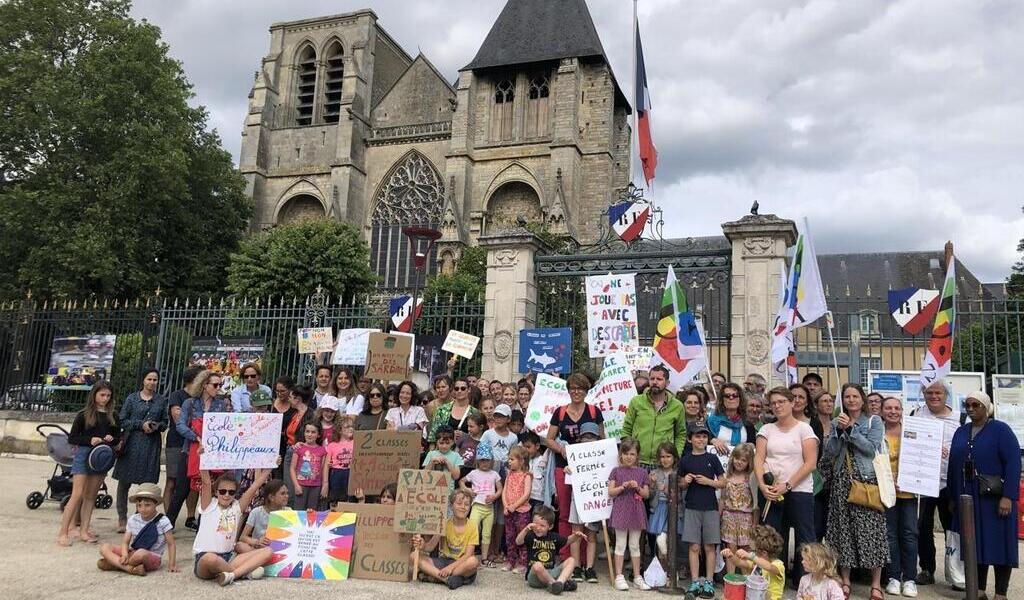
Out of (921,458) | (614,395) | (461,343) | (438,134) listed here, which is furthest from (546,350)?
(438,134)

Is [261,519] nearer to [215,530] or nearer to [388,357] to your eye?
[215,530]

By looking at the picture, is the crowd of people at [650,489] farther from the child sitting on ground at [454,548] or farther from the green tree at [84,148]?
the green tree at [84,148]

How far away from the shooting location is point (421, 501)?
5.71 m

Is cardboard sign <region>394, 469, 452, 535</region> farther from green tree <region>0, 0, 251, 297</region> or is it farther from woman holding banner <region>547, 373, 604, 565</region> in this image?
green tree <region>0, 0, 251, 297</region>

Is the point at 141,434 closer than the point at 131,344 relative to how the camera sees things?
Yes

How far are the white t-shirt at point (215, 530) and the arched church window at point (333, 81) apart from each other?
36.8 meters

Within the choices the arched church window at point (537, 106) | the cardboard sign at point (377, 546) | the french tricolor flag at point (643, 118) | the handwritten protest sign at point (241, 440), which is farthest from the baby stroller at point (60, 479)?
the arched church window at point (537, 106)

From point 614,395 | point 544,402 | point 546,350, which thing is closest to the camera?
point 544,402

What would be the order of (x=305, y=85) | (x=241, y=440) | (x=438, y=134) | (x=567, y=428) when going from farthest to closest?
(x=305, y=85), (x=438, y=134), (x=241, y=440), (x=567, y=428)

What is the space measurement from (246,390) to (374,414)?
1.43 m

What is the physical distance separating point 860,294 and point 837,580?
95.2ft

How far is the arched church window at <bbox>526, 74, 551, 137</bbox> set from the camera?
33688mm

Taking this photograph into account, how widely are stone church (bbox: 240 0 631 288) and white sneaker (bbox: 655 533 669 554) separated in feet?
82.0

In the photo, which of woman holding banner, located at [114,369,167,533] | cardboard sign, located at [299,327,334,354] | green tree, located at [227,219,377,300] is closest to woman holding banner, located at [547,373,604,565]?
woman holding banner, located at [114,369,167,533]
